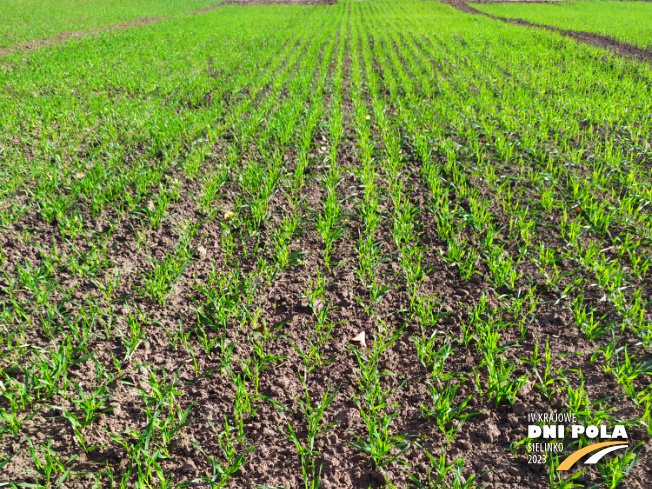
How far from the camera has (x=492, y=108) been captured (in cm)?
670

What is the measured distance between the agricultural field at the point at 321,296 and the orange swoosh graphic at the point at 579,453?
19 mm

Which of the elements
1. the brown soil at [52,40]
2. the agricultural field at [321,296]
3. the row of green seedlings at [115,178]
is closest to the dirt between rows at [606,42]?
the agricultural field at [321,296]

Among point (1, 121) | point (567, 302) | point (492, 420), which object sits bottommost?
point (492, 420)

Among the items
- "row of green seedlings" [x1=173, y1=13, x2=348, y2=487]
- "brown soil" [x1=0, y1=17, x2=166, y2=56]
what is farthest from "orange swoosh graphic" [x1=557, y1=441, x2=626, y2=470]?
"brown soil" [x1=0, y1=17, x2=166, y2=56]

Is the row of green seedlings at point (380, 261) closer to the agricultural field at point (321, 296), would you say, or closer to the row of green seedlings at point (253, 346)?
the agricultural field at point (321, 296)

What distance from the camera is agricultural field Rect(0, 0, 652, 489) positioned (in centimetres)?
194

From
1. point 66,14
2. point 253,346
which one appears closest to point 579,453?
point 253,346

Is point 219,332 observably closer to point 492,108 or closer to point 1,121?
point 1,121

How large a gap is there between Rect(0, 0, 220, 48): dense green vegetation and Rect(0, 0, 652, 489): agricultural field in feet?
42.3

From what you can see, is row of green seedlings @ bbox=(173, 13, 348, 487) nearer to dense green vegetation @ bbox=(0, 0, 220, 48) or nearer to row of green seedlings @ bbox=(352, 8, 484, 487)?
row of green seedlings @ bbox=(352, 8, 484, 487)

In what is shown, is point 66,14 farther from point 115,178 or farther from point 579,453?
point 579,453

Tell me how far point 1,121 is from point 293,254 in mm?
5421

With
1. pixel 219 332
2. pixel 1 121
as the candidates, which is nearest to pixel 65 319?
pixel 219 332

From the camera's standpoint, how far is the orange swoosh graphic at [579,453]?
1.85 meters
